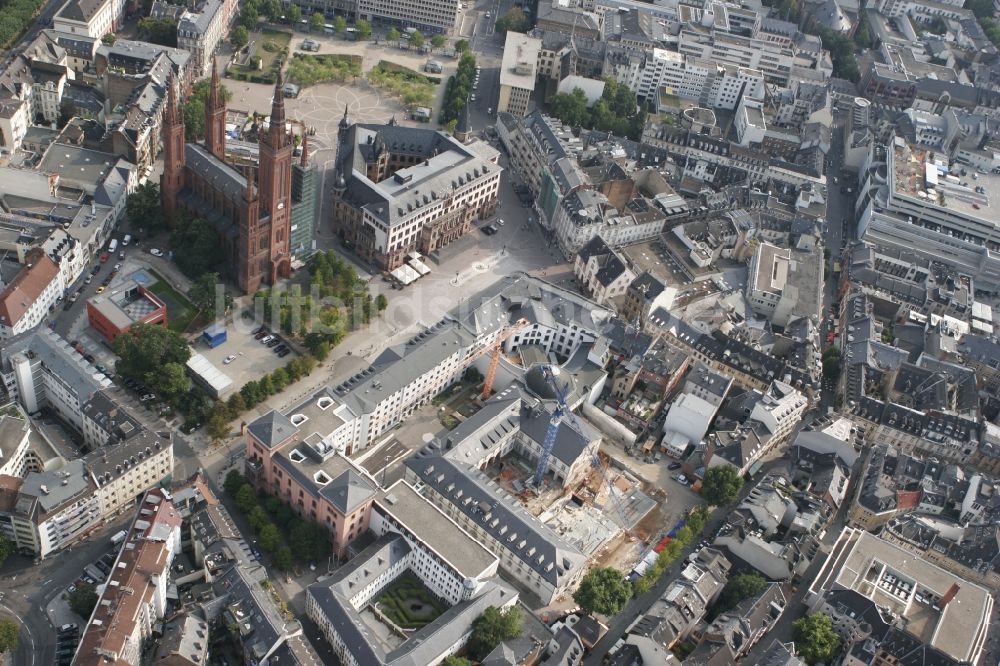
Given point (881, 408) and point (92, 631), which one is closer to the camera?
point (92, 631)

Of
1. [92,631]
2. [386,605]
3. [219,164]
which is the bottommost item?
[386,605]

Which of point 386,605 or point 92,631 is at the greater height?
point 92,631

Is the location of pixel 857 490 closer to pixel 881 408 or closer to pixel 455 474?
pixel 881 408

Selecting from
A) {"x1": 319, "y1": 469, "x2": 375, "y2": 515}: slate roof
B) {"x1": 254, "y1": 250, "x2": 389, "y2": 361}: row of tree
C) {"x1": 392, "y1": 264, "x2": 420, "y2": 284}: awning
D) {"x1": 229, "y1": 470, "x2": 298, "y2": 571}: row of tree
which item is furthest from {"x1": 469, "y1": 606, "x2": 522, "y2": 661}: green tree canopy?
{"x1": 392, "y1": 264, "x2": 420, "y2": 284}: awning

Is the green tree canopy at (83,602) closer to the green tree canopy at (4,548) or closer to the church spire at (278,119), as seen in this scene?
the green tree canopy at (4,548)

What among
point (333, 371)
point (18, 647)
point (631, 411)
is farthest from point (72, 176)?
point (631, 411)

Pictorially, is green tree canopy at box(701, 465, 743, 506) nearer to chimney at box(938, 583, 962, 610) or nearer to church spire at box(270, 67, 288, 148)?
chimney at box(938, 583, 962, 610)

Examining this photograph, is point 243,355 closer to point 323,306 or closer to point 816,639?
point 323,306
